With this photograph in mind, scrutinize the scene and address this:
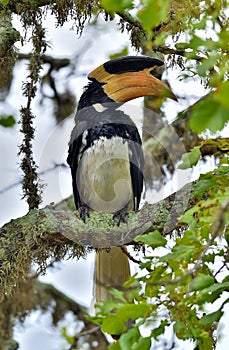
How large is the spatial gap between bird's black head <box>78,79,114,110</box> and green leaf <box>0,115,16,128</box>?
0.91m

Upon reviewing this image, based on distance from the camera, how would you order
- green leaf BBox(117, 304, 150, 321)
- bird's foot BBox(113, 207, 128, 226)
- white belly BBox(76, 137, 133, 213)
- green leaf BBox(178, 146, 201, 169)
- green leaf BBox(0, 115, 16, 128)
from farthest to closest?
green leaf BBox(0, 115, 16, 128)
white belly BBox(76, 137, 133, 213)
bird's foot BBox(113, 207, 128, 226)
green leaf BBox(178, 146, 201, 169)
green leaf BBox(117, 304, 150, 321)

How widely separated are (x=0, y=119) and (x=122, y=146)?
1.34 meters

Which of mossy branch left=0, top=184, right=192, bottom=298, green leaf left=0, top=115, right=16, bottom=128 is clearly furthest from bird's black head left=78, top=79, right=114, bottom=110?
mossy branch left=0, top=184, right=192, bottom=298

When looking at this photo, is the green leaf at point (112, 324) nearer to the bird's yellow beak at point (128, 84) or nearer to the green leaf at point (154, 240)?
the green leaf at point (154, 240)

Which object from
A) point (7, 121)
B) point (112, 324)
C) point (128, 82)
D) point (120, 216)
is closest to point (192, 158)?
point (112, 324)

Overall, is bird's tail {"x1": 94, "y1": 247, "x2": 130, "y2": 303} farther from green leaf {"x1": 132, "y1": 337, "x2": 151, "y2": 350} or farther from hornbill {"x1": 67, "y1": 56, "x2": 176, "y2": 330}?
green leaf {"x1": 132, "y1": 337, "x2": 151, "y2": 350}

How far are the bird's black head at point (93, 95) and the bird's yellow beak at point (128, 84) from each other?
0.02m

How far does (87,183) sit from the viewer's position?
3.84 metres

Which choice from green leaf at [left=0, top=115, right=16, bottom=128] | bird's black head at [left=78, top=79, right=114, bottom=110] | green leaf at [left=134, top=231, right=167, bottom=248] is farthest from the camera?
green leaf at [left=0, top=115, right=16, bottom=128]

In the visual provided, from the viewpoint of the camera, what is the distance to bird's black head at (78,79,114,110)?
12.7 feet

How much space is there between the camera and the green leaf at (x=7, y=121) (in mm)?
4778

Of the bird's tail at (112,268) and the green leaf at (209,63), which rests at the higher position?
the bird's tail at (112,268)

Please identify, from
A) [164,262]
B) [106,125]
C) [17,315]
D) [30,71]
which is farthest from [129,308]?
[17,315]

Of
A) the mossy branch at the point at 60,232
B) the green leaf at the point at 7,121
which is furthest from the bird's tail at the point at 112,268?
the green leaf at the point at 7,121
